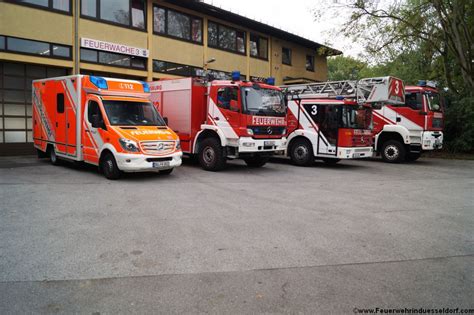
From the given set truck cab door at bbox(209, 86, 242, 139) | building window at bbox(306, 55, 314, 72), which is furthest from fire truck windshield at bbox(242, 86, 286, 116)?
building window at bbox(306, 55, 314, 72)

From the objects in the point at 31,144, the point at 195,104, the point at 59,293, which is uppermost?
the point at 195,104

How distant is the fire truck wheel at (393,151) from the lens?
15961 millimetres

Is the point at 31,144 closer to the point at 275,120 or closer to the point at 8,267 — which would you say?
the point at 275,120

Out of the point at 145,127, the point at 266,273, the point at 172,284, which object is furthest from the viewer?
the point at 145,127

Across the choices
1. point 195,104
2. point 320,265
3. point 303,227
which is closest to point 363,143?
point 195,104

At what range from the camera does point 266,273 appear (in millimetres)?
4023

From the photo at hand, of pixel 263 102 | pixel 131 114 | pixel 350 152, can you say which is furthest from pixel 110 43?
pixel 350 152

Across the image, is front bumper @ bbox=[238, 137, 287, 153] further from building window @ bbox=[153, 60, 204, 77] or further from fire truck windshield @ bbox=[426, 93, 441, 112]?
building window @ bbox=[153, 60, 204, 77]

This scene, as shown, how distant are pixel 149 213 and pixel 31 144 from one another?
11795 mm

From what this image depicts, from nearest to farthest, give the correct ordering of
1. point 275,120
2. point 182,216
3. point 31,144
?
point 182,216 < point 275,120 < point 31,144

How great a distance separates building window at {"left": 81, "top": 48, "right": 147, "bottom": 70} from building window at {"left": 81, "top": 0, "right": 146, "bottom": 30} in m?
1.43

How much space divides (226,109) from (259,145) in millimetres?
1508

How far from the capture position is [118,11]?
17297 millimetres

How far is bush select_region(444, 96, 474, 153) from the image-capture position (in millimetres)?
18625
